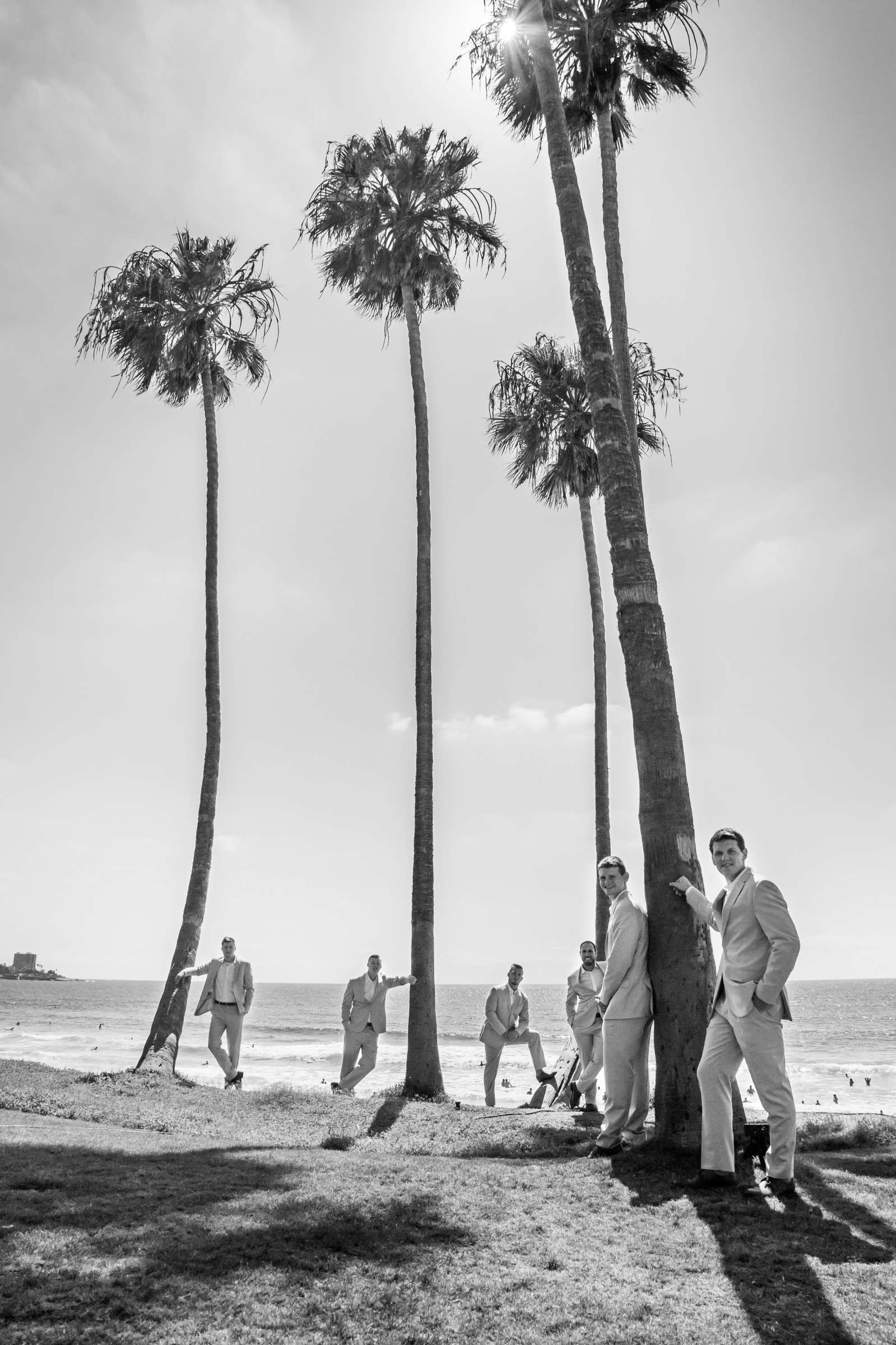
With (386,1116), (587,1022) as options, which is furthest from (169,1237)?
(587,1022)

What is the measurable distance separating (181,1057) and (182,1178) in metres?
34.3

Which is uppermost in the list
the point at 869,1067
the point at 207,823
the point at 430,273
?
the point at 430,273

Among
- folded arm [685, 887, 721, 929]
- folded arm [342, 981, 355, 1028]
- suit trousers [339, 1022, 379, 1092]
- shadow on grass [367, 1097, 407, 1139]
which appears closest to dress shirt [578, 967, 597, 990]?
shadow on grass [367, 1097, 407, 1139]

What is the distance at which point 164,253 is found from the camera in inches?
664

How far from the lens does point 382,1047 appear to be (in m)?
41.3

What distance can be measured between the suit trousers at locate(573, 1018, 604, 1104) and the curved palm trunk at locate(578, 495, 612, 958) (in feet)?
13.1

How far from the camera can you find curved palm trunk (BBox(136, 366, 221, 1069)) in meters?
14.1

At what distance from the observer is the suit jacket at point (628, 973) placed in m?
6.53

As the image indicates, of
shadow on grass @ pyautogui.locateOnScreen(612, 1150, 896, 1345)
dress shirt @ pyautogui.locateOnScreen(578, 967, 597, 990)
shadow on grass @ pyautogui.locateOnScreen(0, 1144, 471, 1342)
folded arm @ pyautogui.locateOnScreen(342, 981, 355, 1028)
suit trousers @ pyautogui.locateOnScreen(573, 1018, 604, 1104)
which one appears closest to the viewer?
shadow on grass @ pyautogui.locateOnScreen(0, 1144, 471, 1342)

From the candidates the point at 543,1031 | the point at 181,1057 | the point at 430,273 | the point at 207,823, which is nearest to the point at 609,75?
the point at 430,273

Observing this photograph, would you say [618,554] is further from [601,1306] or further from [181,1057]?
[181,1057]

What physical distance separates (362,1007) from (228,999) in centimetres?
216

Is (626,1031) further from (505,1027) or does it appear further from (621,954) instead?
(505,1027)

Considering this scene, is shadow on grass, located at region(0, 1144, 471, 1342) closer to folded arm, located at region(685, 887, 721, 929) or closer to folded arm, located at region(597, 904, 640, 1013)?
folded arm, located at region(597, 904, 640, 1013)
